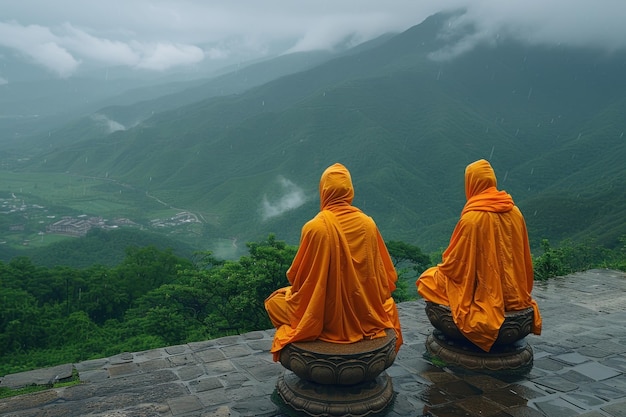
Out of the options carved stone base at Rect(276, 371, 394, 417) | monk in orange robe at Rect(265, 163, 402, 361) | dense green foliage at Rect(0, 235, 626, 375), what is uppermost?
monk in orange robe at Rect(265, 163, 402, 361)

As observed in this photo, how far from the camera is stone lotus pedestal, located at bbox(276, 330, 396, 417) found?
14.9 feet

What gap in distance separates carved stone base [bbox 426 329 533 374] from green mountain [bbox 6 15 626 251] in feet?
68.7

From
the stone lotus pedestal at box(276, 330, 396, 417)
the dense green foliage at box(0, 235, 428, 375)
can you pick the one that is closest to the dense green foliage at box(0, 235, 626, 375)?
the dense green foliage at box(0, 235, 428, 375)

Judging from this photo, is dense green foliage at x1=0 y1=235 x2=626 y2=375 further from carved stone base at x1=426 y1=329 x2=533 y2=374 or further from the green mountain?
the green mountain

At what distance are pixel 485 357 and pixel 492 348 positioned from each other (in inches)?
5.5

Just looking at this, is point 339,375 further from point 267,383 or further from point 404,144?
point 404,144

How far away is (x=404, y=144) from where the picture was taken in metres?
70.1

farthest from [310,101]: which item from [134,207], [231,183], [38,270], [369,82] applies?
[38,270]

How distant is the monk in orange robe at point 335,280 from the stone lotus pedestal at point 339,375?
146mm

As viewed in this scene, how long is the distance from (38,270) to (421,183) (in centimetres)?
4947

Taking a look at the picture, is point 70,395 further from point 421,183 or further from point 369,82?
point 369,82

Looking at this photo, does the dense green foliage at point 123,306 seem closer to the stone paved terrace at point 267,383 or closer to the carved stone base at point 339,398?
the stone paved terrace at point 267,383

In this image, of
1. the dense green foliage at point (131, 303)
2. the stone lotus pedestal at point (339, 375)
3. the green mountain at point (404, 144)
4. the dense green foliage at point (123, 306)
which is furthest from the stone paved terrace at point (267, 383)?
the green mountain at point (404, 144)

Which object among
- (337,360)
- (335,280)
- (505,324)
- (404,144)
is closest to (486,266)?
(505,324)
